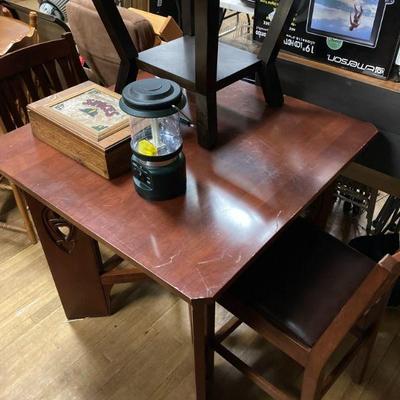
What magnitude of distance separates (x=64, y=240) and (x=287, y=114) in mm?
787

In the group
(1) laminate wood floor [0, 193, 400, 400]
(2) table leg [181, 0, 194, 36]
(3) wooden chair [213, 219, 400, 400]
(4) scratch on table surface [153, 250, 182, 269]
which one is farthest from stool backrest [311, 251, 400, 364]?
(2) table leg [181, 0, 194, 36]

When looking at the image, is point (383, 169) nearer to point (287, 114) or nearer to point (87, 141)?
point (287, 114)

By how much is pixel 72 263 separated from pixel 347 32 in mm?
1094

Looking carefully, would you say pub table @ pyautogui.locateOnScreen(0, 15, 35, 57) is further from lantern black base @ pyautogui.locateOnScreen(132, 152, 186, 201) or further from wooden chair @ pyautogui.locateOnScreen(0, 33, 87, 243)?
lantern black base @ pyautogui.locateOnScreen(132, 152, 186, 201)

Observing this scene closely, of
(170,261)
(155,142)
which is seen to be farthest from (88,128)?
(170,261)

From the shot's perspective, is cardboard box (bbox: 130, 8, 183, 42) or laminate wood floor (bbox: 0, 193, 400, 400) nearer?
laminate wood floor (bbox: 0, 193, 400, 400)

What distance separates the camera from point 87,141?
3.37 ft

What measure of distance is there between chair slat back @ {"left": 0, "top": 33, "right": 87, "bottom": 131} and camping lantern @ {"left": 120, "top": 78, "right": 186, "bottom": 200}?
2.26 feet

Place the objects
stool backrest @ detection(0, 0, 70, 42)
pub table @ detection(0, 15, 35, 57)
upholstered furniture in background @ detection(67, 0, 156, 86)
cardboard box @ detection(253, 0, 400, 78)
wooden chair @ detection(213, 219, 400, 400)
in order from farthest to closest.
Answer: stool backrest @ detection(0, 0, 70, 42) → pub table @ detection(0, 15, 35, 57) → upholstered furniture in background @ detection(67, 0, 156, 86) → cardboard box @ detection(253, 0, 400, 78) → wooden chair @ detection(213, 219, 400, 400)

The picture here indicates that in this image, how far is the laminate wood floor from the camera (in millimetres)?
1437

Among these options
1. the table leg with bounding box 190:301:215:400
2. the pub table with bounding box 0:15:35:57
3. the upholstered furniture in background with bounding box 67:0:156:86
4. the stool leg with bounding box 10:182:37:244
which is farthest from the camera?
the pub table with bounding box 0:15:35:57

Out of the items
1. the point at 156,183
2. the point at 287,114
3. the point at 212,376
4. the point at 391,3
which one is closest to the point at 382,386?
the point at 212,376

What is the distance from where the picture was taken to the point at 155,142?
3.30ft

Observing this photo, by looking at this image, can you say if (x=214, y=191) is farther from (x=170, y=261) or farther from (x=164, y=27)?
(x=164, y=27)
